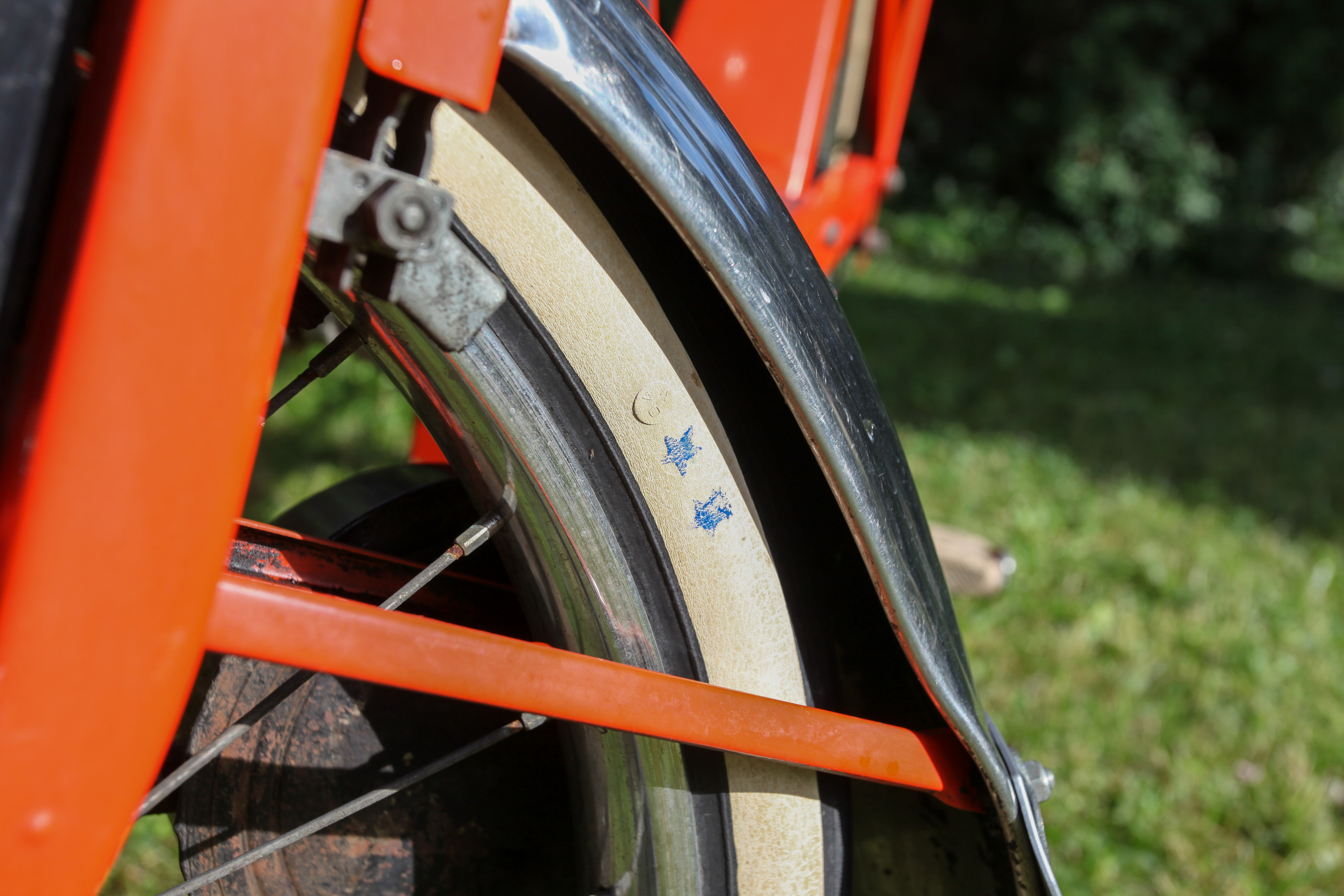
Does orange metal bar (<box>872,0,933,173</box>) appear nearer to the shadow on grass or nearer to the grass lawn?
the grass lawn

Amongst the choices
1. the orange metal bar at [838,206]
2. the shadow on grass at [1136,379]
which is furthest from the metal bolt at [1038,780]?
the shadow on grass at [1136,379]

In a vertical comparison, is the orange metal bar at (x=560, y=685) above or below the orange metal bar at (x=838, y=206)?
below

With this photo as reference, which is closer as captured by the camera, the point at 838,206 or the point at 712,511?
the point at 712,511

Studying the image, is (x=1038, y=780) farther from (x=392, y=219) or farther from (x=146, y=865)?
(x=146, y=865)

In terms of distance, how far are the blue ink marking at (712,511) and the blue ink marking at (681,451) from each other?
0.03 metres

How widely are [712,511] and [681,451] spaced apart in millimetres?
53

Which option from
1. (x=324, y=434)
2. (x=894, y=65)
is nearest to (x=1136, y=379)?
(x=894, y=65)

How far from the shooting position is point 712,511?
2.34 ft

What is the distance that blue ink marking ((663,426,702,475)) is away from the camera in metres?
0.69

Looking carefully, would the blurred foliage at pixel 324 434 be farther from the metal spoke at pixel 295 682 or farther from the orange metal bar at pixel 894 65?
the metal spoke at pixel 295 682

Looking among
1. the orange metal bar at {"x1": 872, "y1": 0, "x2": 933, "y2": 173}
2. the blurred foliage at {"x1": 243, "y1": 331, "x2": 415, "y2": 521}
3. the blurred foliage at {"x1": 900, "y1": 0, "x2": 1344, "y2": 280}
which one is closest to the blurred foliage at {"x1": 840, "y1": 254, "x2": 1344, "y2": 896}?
the orange metal bar at {"x1": 872, "y1": 0, "x2": 933, "y2": 173}

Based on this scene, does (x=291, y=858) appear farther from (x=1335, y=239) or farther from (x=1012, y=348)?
(x=1335, y=239)

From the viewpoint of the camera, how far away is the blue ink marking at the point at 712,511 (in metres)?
0.71

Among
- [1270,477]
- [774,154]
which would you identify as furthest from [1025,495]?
[774,154]
